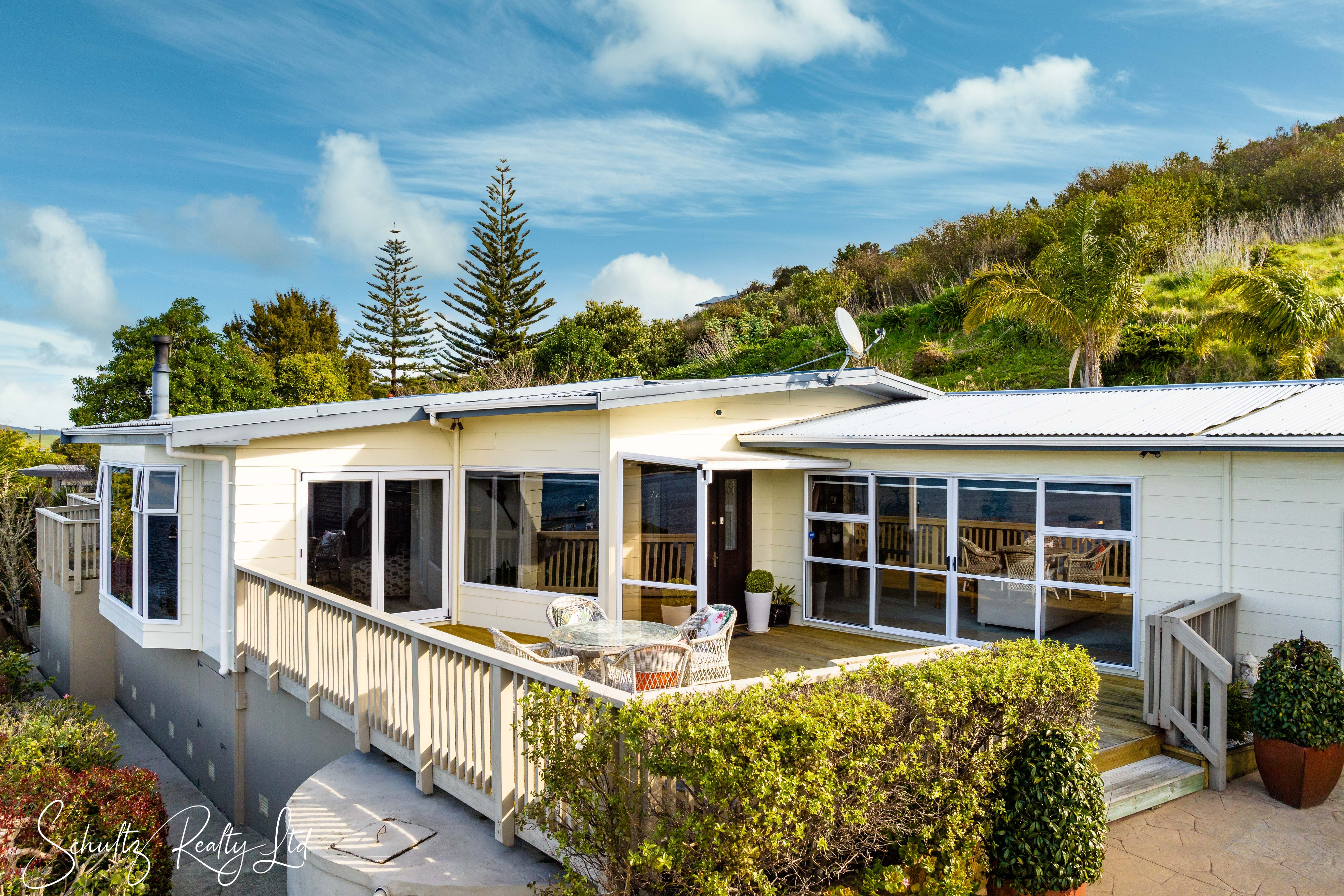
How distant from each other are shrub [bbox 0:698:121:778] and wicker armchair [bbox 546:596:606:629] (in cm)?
372

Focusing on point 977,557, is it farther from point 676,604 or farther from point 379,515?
point 379,515

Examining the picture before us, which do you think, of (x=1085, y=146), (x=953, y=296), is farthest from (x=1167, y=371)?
(x=1085, y=146)

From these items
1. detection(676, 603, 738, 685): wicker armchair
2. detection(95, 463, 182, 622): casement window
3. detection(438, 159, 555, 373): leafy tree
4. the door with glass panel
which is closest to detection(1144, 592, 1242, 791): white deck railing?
detection(676, 603, 738, 685): wicker armchair

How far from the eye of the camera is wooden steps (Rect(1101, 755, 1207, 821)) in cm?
471

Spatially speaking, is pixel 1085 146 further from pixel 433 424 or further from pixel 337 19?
pixel 433 424

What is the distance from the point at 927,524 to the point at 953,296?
1592cm

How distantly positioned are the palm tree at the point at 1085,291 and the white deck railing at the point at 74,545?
1576 centimetres

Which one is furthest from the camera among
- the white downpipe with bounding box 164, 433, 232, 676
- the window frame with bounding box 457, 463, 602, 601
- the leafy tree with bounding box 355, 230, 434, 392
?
the leafy tree with bounding box 355, 230, 434, 392

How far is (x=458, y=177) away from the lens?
107 feet

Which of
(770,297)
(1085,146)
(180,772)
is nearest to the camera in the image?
(180,772)

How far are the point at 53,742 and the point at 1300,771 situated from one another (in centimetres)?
901

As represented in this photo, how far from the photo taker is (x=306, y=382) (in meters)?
32.2

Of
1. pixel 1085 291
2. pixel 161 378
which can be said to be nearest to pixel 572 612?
pixel 161 378

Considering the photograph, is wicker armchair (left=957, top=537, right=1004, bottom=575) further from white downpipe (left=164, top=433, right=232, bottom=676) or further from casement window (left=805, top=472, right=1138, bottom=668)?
white downpipe (left=164, top=433, right=232, bottom=676)
